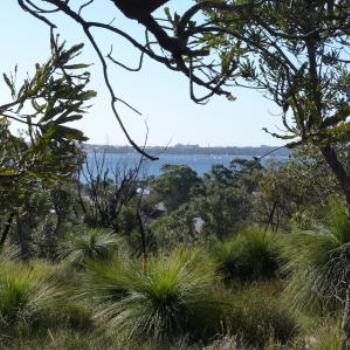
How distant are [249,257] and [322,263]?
9.03 feet

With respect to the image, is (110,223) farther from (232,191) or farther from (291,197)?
(232,191)

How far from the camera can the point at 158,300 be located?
5992 mm

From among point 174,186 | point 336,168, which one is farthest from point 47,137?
point 174,186

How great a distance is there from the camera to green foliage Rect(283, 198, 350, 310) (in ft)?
19.5

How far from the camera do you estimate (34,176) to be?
3273mm

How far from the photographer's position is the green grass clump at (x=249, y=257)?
28.8ft

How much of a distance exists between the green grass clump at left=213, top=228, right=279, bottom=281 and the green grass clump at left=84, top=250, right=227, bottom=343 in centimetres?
206

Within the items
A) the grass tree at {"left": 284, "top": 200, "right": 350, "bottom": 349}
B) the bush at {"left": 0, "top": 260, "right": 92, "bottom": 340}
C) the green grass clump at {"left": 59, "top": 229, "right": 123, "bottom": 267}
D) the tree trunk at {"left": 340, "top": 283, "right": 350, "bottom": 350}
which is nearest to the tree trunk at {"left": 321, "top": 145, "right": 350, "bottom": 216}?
the tree trunk at {"left": 340, "top": 283, "right": 350, "bottom": 350}

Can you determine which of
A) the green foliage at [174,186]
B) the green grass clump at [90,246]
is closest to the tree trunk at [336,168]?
the green grass clump at [90,246]

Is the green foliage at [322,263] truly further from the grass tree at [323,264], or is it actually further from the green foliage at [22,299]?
the green foliage at [22,299]

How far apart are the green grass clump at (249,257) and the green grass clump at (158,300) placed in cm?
206

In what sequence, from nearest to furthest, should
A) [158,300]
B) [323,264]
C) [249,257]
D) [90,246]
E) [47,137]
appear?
[47,137], [158,300], [323,264], [249,257], [90,246]

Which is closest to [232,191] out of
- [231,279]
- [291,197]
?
→ [291,197]

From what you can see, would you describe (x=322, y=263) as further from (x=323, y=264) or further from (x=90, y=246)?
(x=90, y=246)
